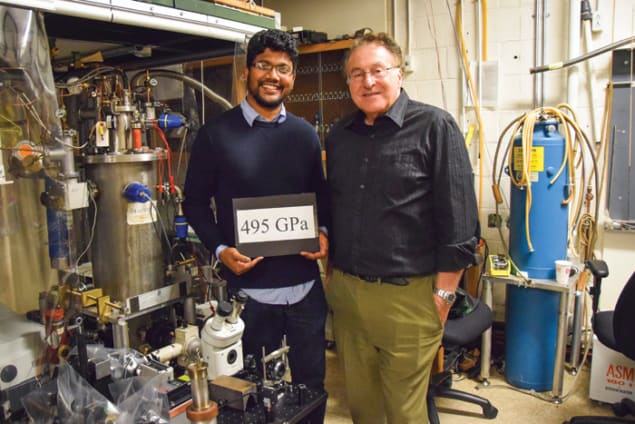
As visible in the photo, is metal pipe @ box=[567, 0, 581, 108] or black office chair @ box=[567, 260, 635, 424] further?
metal pipe @ box=[567, 0, 581, 108]

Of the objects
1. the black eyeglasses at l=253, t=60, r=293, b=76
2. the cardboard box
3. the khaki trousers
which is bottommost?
the cardboard box

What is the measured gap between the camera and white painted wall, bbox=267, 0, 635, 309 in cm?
270

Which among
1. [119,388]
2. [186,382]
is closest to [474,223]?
[186,382]

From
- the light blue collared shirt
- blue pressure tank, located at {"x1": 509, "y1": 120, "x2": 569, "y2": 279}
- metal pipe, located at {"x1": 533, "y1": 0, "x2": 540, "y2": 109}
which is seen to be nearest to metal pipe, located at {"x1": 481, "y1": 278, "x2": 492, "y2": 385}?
blue pressure tank, located at {"x1": 509, "y1": 120, "x2": 569, "y2": 279}

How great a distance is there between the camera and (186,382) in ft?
4.17

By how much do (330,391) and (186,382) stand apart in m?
1.52

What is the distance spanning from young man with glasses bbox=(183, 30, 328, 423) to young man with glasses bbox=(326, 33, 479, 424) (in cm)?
12

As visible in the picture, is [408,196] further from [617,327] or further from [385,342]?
[617,327]

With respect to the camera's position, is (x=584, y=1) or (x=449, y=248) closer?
(x=449, y=248)

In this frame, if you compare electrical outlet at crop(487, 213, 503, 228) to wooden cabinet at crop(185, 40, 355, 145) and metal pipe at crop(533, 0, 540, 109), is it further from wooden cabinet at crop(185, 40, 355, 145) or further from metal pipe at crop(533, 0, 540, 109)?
wooden cabinet at crop(185, 40, 355, 145)

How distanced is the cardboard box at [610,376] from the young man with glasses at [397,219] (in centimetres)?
123

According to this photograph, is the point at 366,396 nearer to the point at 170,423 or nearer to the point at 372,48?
the point at 170,423

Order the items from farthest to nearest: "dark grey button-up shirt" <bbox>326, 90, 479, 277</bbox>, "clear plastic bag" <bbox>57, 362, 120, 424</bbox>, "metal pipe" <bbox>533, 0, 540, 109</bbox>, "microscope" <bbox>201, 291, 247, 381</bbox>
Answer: "metal pipe" <bbox>533, 0, 540, 109</bbox>
"dark grey button-up shirt" <bbox>326, 90, 479, 277</bbox>
"microscope" <bbox>201, 291, 247, 381</bbox>
"clear plastic bag" <bbox>57, 362, 120, 424</bbox>

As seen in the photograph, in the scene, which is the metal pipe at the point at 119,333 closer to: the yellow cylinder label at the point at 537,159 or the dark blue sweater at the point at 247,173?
the dark blue sweater at the point at 247,173
